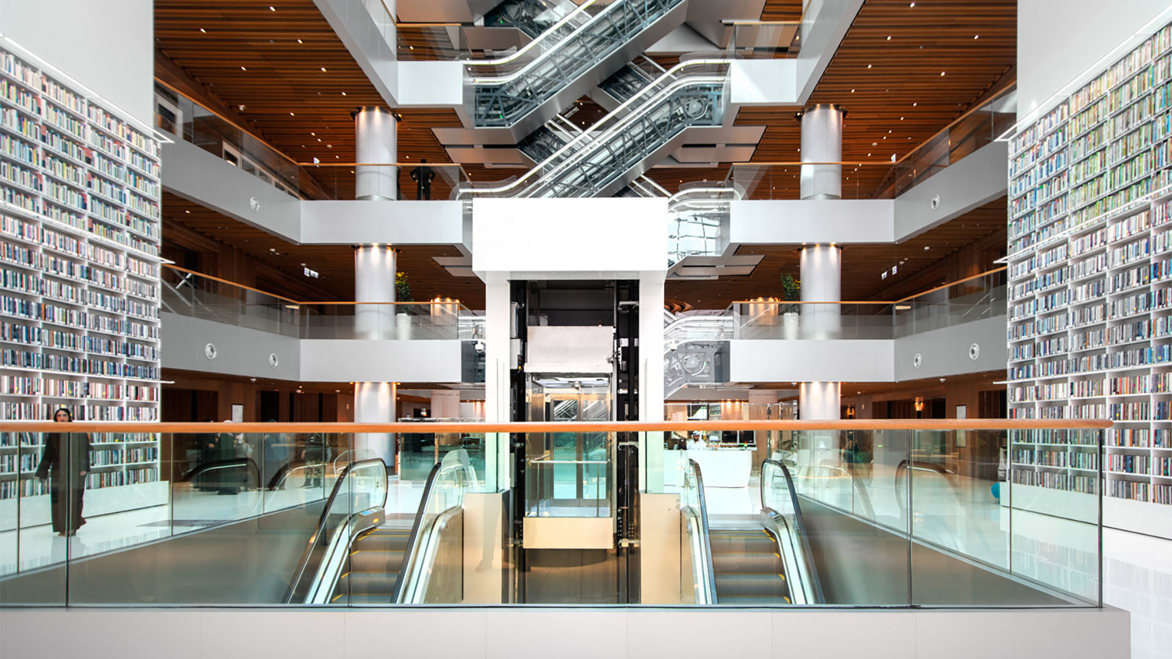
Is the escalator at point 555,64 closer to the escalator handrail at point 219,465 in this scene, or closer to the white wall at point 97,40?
the white wall at point 97,40

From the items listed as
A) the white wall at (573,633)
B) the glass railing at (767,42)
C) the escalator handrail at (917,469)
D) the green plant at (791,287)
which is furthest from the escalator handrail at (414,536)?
the green plant at (791,287)

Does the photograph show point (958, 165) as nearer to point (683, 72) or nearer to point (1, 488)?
point (683, 72)

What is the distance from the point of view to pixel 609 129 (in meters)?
16.1

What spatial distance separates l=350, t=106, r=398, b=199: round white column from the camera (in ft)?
52.6

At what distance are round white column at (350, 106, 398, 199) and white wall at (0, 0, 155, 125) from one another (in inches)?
249

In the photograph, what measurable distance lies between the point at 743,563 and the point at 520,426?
4.63 ft

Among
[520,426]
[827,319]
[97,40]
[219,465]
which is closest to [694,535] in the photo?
[520,426]

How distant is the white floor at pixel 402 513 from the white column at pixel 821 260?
450 inches

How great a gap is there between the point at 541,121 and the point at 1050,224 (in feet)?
33.8

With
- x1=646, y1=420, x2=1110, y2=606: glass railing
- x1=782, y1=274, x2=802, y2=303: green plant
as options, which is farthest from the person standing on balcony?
x1=646, y1=420, x2=1110, y2=606: glass railing

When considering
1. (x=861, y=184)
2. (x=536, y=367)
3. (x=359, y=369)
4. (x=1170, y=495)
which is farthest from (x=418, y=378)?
(x=1170, y=495)

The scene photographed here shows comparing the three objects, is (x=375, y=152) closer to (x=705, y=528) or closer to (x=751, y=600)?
(x=705, y=528)

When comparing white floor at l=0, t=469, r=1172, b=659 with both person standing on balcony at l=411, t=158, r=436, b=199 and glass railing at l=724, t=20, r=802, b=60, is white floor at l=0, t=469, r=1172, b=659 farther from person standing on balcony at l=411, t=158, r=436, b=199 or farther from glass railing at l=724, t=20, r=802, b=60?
glass railing at l=724, t=20, r=802, b=60

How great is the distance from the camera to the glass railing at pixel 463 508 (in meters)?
3.72
